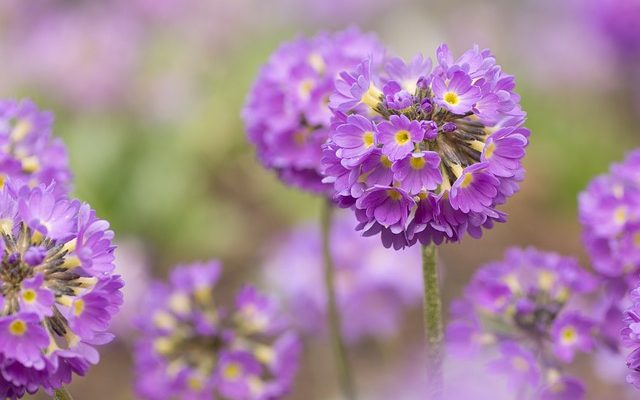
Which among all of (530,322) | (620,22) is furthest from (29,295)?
(620,22)

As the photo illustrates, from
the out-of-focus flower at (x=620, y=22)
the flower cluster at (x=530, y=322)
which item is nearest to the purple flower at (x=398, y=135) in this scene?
the flower cluster at (x=530, y=322)

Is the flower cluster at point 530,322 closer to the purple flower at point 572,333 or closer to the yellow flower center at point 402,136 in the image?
the purple flower at point 572,333

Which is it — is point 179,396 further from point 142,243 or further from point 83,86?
point 83,86

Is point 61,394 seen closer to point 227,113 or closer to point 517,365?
point 517,365

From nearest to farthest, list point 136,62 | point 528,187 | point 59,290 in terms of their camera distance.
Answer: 1. point 59,290
2. point 528,187
3. point 136,62

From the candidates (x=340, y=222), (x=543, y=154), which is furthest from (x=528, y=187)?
(x=340, y=222)

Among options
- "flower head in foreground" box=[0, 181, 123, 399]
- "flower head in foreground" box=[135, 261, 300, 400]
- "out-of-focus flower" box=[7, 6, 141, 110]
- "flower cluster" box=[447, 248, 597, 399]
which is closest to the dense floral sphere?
"flower head in foreground" box=[0, 181, 123, 399]

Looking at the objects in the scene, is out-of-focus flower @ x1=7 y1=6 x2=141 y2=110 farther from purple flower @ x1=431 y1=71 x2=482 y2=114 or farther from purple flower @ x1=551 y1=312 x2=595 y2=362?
purple flower @ x1=431 y1=71 x2=482 y2=114
